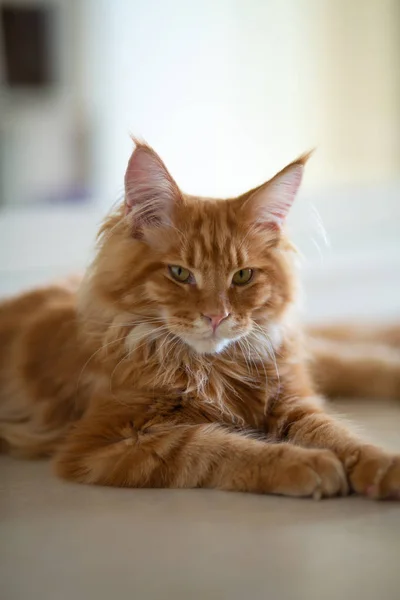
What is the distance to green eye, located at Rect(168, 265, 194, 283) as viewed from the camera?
155cm

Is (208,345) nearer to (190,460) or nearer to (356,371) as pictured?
(190,460)

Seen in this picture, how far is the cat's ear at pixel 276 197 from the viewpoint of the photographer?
5.22 feet

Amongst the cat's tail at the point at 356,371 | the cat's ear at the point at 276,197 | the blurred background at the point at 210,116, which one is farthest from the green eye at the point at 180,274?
the blurred background at the point at 210,116

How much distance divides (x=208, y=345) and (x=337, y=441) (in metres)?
0.35

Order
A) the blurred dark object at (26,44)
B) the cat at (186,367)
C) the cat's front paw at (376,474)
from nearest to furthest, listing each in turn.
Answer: the cat's front paw at (376,474) → the cat at (186,367) → the blurred dark object at (26,44)

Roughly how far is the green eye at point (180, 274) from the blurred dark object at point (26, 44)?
6.24 feet

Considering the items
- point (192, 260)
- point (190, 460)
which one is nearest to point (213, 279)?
point (192, 260)

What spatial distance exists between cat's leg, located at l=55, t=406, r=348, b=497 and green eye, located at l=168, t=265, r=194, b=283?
1.09 feet

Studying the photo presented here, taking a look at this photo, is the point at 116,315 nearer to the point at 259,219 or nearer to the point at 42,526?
the point at 259,219

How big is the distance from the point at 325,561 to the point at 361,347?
1.29 meters

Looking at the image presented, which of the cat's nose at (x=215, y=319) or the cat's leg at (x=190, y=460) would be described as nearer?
the cat's leg at (x=190, y=460)

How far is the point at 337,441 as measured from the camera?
1442 mm

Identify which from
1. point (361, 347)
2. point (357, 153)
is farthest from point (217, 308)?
point (357, 153)

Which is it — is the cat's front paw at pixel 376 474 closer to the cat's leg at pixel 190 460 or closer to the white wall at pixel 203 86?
the cat's leg at pixel 190 460
